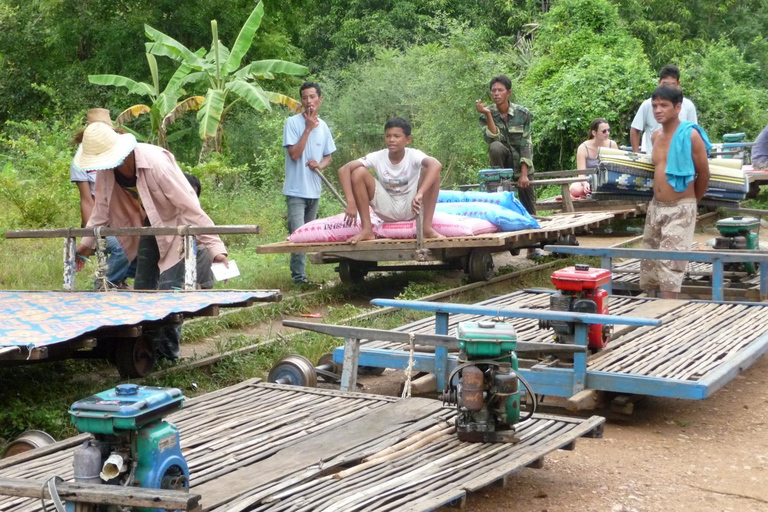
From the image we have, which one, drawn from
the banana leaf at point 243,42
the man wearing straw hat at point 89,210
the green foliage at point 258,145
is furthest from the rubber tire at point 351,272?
the green foliage at point 258,145

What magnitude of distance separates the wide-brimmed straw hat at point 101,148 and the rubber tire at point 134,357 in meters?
1.15

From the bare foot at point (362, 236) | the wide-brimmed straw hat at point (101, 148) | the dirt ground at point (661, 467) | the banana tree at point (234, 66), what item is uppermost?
→ the banana tree at point (234, 66)

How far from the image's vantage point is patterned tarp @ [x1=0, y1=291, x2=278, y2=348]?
4945mm

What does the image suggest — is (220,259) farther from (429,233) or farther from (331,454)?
(429,233)

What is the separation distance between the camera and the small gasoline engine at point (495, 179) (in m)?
10.7

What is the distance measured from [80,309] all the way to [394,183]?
3.64m

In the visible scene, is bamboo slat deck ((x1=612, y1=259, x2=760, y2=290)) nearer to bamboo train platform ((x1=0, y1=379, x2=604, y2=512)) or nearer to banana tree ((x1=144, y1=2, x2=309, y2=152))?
bamboo train platform ((x1=0, y1=379, x2=604, y2=512))

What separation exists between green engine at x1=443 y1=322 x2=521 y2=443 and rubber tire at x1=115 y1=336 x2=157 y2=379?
257 centimetres

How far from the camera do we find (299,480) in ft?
12.2

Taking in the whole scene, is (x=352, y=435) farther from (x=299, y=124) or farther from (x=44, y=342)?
(x=299, y=124)

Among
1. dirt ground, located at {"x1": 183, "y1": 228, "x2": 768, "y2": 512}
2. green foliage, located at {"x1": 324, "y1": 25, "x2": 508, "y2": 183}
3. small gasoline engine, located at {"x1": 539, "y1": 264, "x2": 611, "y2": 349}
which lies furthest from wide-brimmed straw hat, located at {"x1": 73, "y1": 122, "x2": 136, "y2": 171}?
green foliage, located at {"x1": 324, "y1": 25, "x2": 508, "y2": 183}

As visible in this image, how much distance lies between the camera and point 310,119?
30.7ft

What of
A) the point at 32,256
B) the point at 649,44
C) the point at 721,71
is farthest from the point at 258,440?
the point at 649,44

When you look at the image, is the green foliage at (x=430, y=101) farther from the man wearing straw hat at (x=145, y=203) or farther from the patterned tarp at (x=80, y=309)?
the patterned tarp at (x=80, y=309)
